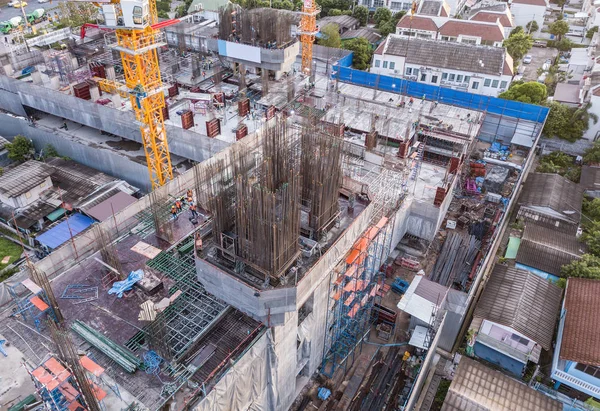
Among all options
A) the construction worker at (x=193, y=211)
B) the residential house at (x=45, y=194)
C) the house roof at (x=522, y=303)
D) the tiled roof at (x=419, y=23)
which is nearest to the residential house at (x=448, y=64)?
the tiled roof at (x=419, y=23)

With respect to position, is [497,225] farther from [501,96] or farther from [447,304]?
[501,96]

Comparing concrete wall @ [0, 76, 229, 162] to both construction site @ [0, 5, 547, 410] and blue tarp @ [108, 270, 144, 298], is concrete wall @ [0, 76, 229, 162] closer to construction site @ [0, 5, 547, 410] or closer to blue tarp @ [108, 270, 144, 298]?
construction site @ [0, 5, 547, 410]

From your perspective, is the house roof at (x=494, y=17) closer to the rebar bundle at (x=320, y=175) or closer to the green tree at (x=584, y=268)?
the green tree at (x=584, y=268)

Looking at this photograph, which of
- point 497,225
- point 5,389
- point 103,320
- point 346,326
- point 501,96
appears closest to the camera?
point 5,389

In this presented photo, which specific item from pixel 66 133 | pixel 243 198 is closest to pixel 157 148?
pixel 66 133

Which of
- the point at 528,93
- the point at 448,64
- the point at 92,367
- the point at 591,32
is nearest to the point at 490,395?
the point at 92,367

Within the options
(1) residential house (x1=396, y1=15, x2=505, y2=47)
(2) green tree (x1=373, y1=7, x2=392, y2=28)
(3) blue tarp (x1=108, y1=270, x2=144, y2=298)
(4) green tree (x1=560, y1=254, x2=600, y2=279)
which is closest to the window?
(4) green tree (x1=560, y1=254, x2=600, y2=279)
